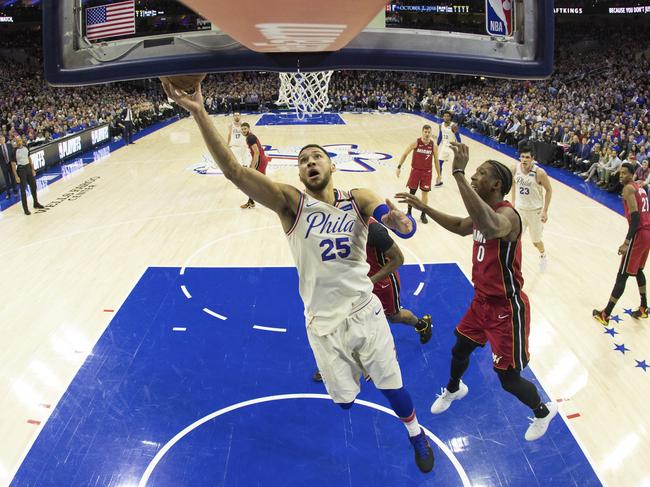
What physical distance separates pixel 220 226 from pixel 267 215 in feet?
3.31

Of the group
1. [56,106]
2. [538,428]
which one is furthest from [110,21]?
[56,106]

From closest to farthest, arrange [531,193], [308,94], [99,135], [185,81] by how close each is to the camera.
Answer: [185,81] < [308,94] < [531,193] < [99,135]

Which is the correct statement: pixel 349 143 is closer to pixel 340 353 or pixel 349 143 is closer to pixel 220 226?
pixel 220 226

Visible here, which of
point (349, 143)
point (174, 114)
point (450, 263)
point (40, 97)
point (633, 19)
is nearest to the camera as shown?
point (450, 263)

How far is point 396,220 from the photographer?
3.10 metres

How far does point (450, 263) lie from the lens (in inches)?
300

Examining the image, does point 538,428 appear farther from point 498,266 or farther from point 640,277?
point 640,277

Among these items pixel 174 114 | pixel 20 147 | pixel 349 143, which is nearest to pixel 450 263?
pixel 20 147

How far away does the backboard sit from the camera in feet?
7.18

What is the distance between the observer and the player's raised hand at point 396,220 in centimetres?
309

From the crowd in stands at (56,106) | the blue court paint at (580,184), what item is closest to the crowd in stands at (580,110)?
the blue court paint at (580,184)

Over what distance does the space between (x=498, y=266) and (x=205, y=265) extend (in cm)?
487

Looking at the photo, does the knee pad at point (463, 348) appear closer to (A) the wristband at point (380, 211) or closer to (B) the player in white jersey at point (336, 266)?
(B) the player in white jersey at point (336, 266)

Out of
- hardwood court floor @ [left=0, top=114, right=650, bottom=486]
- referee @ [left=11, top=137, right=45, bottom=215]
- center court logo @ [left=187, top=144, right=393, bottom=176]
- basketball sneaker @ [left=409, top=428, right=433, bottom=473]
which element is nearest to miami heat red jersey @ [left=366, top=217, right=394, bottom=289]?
hardwood court floor @ [left=0, top=114, right=650, bottom=486]
